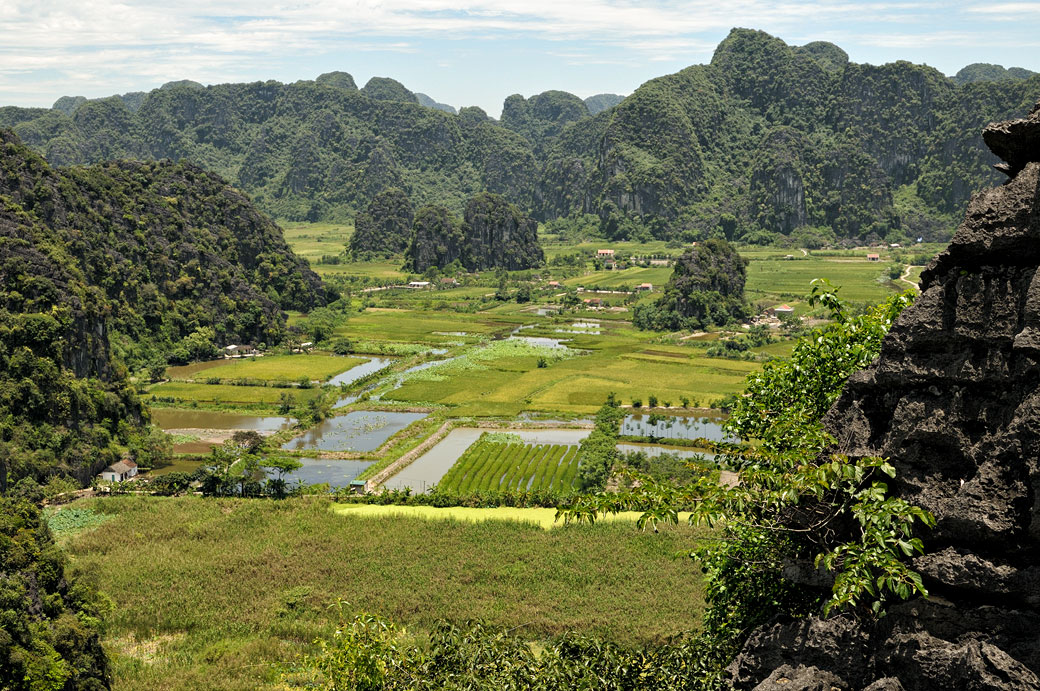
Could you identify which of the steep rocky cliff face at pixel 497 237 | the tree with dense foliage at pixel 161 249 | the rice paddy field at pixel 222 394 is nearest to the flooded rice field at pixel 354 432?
the rice paddy field at pixel 222 394

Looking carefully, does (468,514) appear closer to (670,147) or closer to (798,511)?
(798,511)

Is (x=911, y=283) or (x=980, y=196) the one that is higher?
(x=980, y=196)

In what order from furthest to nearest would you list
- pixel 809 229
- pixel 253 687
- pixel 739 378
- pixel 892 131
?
1. pixel 892 131
2. pixel 809 229
3. pixel 739 378
4. pixel 253 687

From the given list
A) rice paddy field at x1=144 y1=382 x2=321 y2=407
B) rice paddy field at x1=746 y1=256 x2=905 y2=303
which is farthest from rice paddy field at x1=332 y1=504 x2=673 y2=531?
rice paddy field at x1=746 y1=256 x2=905 y2=303

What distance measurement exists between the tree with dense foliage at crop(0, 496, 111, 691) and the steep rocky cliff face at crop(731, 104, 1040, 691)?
43.3ft

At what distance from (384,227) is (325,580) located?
101 m

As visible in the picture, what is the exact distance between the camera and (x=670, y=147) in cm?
14738

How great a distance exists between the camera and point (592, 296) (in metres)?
85.1

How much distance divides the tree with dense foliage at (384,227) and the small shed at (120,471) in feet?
267

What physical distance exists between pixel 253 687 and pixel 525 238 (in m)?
95.9

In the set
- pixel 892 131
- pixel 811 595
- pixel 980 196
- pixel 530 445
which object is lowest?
pixel 530 445

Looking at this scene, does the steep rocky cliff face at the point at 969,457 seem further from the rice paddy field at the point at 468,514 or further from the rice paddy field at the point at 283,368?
the rice paddy field at the point at 283,368

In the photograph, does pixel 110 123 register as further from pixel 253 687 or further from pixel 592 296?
pixel 253 687

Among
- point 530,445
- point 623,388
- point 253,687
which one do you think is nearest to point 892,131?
point 623,388
